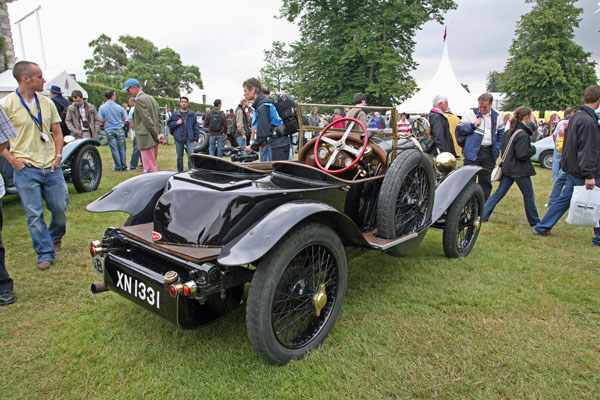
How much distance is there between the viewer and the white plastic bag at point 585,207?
413 centimetres

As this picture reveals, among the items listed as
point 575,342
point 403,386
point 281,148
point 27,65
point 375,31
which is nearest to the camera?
point 403,386

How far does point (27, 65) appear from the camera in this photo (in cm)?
323

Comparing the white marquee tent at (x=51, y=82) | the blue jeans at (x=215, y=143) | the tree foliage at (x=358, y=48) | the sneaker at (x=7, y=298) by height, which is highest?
the tree foliage at (x=358, y=48)

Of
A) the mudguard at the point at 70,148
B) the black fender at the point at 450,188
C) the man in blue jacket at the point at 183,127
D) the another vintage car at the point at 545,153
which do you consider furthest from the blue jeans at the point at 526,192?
the another vintage car at the point at 545,153

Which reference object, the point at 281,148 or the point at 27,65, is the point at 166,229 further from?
the point at 281,148

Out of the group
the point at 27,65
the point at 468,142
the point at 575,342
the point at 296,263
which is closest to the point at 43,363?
the point at 296,263

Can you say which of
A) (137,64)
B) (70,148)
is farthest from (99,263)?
(137,64)

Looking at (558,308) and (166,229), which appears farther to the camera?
(558,308)

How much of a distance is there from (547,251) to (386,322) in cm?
288

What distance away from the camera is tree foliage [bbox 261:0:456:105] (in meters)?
23.8

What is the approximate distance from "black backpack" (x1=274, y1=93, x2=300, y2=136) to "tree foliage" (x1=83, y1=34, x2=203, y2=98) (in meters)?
54.9

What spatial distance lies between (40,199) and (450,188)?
4122 millimetres

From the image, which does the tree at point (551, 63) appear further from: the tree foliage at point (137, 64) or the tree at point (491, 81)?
the tree at point (491, 81)

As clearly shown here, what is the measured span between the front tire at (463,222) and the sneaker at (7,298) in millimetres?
4027
